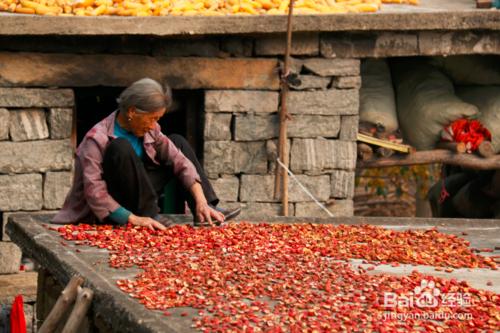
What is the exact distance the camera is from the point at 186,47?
8977 millimetres

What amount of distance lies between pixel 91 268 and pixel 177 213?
2.06 metres

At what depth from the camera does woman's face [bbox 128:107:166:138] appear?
7027mm

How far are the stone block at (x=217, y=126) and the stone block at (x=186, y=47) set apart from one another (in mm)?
466

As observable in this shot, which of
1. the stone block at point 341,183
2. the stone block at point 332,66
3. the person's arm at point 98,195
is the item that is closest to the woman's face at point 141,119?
the person's arm at point 98,195

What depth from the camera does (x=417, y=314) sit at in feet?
16.2

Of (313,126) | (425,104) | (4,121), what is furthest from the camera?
(425,104)

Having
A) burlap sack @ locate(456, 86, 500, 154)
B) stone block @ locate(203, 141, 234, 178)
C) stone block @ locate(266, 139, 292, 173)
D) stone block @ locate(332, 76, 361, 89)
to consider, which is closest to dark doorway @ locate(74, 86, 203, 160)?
stone block @ locate(203, 141, 234, 178)

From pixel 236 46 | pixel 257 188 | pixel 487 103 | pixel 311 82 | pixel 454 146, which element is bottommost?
pixel 257 188

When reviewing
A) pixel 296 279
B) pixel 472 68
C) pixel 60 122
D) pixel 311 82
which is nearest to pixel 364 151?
pixel 311 82

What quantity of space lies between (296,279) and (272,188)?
3.76 meters

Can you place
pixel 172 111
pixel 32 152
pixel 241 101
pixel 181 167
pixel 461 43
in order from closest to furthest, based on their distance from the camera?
pixel 181 167 < pixel 32 152 < pixel 241 101 < pixel 172 111 < pixel 461 43

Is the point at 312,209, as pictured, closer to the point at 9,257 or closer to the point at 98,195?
the point at 9,257

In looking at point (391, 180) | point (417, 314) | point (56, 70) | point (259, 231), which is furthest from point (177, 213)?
point (391, 180)

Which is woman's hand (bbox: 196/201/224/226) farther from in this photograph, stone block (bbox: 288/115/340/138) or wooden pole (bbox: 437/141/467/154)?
wooden pole (bbox: 437/141/467/154)
